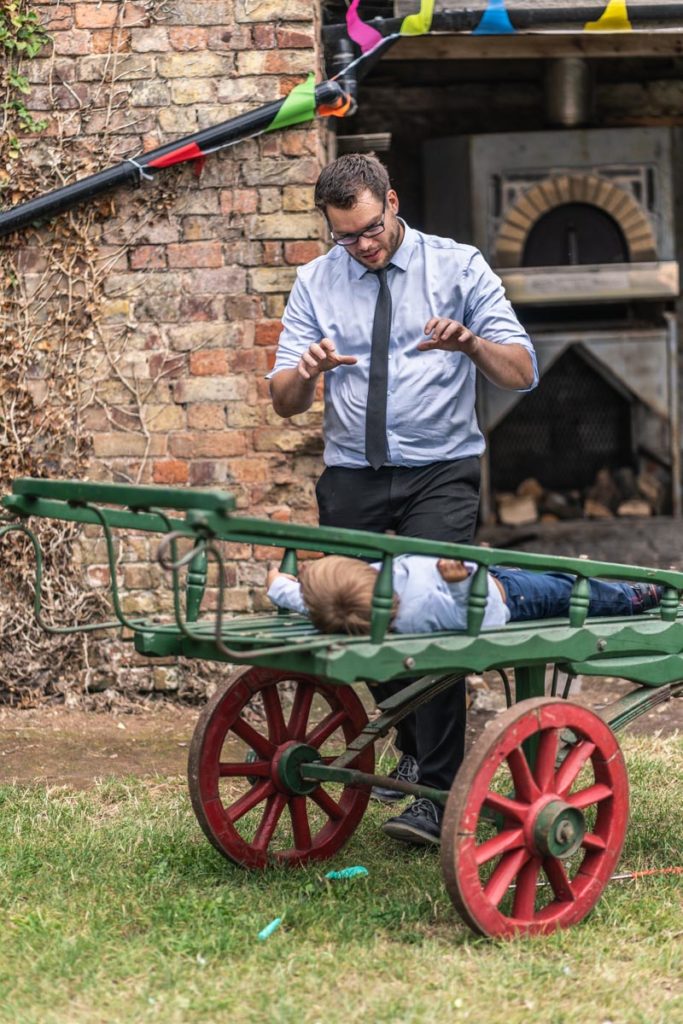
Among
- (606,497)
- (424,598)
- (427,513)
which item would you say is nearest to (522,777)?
(424,598)

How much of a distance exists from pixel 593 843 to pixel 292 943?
0.77 m

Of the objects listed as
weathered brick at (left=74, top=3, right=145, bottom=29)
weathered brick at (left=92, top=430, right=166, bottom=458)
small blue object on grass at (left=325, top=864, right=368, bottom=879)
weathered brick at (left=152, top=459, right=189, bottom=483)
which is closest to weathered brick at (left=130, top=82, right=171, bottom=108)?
weathered brick at (left=74, top=3, right=145, bottom=29)

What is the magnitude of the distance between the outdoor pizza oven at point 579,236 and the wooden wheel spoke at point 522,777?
671 centimetres

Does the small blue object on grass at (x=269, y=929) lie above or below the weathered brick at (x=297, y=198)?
below

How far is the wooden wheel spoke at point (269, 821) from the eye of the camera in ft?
13.2

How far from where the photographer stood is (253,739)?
404cm

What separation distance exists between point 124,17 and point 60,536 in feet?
7.02

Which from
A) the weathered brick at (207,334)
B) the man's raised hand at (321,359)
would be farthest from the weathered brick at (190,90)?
the man's raised hand at (321,359)

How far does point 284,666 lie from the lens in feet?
10.8

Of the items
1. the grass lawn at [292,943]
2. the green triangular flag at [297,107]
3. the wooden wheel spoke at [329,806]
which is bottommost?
the grass lawn at [292,943]

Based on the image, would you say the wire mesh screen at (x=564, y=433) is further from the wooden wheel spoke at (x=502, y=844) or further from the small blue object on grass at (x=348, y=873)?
the wooden wheel spoke at (x=502, y=844)

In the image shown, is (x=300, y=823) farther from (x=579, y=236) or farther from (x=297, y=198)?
(x=579, y=236)

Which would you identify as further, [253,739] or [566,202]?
[566,202]

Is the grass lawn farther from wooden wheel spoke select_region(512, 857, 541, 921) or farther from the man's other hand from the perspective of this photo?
the man's other hand
